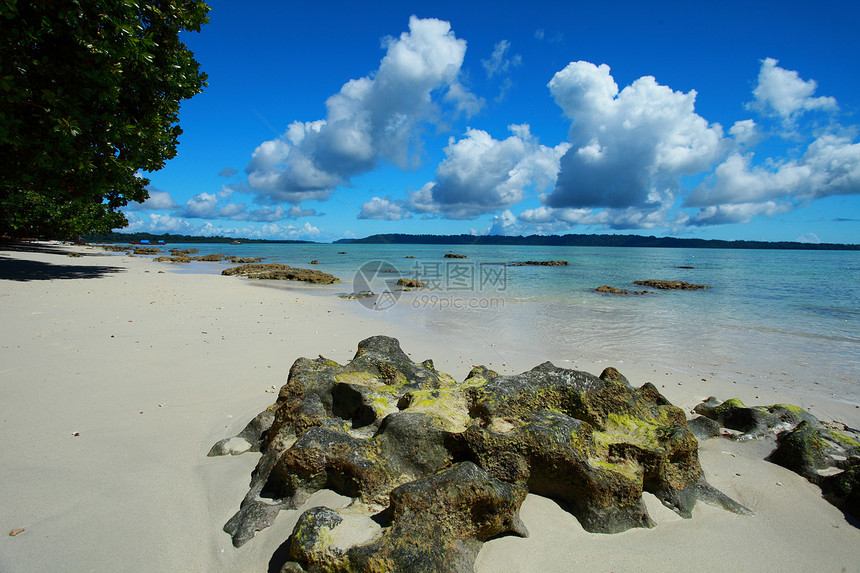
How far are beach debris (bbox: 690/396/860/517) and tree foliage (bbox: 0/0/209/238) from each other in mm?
13883

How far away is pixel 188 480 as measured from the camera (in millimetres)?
3592

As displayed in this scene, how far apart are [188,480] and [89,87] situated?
12.1 m

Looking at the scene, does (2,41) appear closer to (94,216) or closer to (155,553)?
(155,553)

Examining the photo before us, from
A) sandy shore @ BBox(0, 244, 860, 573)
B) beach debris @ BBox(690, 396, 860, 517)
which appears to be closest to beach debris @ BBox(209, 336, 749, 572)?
sandy shore @ BBox(0, 244, 860, 573)

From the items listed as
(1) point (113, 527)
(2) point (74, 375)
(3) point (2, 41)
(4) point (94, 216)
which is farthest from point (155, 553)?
(4) point (94, 216)

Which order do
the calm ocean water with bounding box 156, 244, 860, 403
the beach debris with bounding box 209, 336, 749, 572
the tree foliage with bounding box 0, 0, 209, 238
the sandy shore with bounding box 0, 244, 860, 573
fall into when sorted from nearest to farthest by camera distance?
the beach debris with bounding box 209, 336, 749, 572, the sandy shore with bounding box 0, 244, 860, 573, the calm ocean water with bounding box 156, 244, 860, 403, the tree foliage with bounding box 0, 0, 209, 238

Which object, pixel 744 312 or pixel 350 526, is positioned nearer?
pixel 350 526

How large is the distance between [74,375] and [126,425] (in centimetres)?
218

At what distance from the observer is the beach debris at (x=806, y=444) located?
3701 millimetres

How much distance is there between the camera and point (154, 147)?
1456 cm

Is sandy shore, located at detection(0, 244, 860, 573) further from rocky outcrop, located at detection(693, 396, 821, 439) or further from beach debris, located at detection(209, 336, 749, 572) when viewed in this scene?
rocky outcrop, located at detection(693, 396, 821, 439)


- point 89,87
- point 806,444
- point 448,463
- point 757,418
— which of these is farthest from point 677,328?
point 89,87

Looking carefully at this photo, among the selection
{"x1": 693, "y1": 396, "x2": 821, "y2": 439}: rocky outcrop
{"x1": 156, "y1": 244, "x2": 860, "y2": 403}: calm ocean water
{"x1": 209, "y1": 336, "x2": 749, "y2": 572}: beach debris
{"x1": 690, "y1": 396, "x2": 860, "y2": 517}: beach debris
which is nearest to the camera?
{"x1": 209, "y1": 336, "x2": 749, "y2": 572}: beach debris

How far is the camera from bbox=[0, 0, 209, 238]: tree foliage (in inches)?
379
